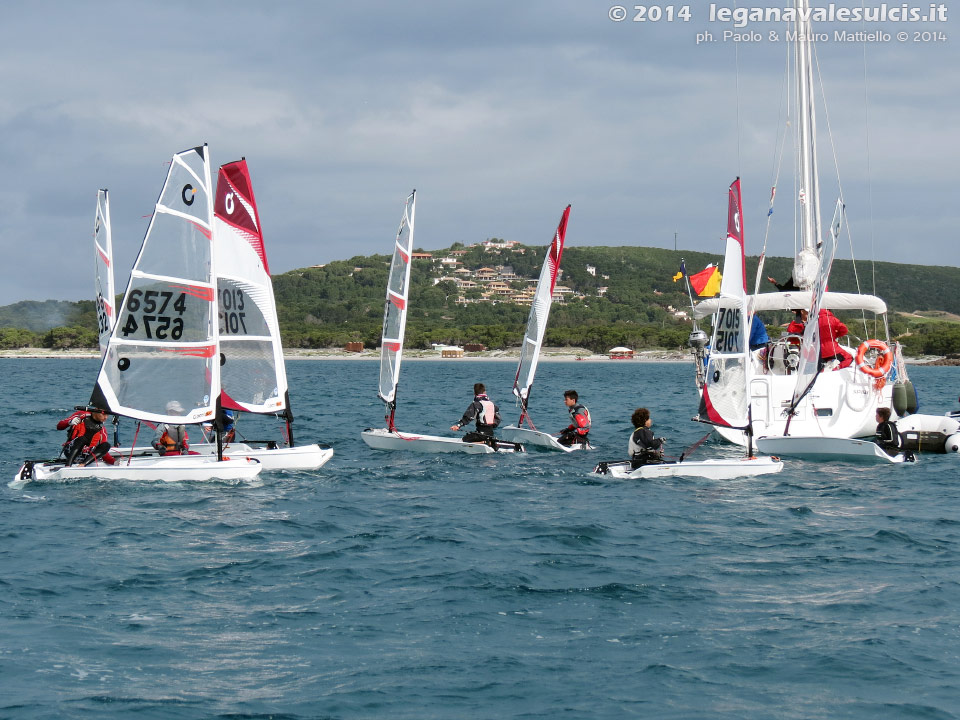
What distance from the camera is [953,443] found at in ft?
71.4

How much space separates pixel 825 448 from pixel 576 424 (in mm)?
4861

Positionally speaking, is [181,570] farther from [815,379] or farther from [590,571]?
[815,379]

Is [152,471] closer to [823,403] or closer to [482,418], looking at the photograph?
[482,418]

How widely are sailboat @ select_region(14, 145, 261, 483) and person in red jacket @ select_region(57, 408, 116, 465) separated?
0.15 metres

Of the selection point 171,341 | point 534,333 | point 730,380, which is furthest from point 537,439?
point 171,341

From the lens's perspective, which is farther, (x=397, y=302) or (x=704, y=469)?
(x=397, y=302)

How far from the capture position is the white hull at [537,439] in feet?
68.9

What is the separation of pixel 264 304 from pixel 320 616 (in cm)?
944

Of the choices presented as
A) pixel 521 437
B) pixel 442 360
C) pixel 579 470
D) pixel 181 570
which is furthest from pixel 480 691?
pixel 442 360

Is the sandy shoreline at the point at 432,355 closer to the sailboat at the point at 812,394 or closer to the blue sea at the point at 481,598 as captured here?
the sailboat at the point at 812,394

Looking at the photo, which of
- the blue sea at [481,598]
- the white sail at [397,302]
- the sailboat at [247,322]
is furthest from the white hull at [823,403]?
the sailboat at [247,322]

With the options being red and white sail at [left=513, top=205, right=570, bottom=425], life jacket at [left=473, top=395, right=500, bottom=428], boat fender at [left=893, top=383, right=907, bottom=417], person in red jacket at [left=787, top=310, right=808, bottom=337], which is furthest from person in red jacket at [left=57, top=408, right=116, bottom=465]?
boat fender at [left=893, top=383, right=907, bottom=417]

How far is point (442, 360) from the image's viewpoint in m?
129

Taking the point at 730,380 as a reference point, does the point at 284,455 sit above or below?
below
